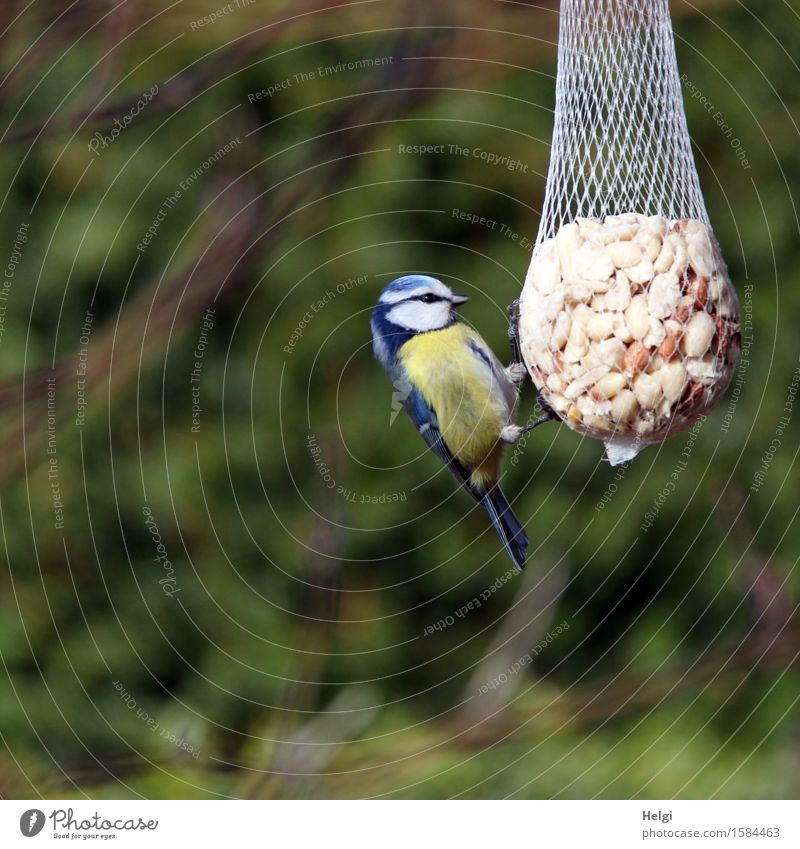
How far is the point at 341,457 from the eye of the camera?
1921 millimetres

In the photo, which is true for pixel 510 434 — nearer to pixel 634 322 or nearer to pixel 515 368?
pixel 515 368

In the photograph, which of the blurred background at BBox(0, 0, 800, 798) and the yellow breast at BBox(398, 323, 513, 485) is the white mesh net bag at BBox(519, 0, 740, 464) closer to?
the yellow breast at BBox(398, 323, 513, 485)

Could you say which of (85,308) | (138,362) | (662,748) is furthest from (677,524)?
(85,308)

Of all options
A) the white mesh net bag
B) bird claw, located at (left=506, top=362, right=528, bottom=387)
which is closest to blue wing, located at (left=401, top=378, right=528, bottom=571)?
bird claw, located at (left=506, top=362, right=528, bottom=387)

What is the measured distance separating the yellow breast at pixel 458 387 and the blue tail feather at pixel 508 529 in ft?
0.23

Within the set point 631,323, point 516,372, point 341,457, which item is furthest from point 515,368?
point 341,457

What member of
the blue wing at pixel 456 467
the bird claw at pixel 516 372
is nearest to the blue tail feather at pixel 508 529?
the blue wing at pixel 456 467

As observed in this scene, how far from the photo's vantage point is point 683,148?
3.93 ft

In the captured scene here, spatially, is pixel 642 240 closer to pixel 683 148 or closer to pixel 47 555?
pixel 683 148

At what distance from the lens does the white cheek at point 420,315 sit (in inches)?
52.8

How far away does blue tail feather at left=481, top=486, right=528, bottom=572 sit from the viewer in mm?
1386

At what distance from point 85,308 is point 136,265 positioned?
0.41ft

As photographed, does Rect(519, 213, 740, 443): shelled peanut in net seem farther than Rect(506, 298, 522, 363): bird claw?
No

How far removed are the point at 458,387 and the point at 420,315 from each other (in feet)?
0.32
